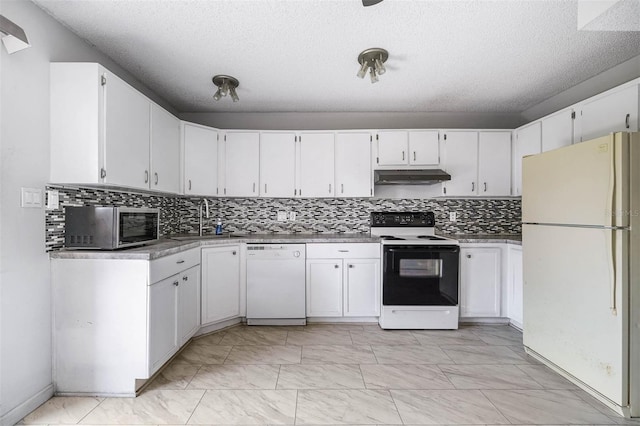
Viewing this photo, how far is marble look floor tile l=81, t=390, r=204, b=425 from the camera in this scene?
1.71 metres

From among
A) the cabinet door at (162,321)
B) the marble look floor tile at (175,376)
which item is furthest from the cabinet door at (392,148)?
the marble look floor tile at (175,376)

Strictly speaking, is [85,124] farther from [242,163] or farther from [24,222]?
[242,163]

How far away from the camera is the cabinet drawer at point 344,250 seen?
316 cm

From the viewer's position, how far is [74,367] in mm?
1903

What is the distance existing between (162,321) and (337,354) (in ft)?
4.59

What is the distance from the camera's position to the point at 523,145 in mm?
3268

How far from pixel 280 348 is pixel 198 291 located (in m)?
0.94

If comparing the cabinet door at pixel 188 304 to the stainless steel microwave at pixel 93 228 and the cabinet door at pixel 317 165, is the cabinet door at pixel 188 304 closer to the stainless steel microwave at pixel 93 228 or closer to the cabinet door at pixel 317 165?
the stainless steel microwave at pixel 93 228

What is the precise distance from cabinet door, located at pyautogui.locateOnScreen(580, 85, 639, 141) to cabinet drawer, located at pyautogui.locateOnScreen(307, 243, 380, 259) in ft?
6.79

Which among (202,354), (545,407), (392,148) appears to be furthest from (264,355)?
(392,148)

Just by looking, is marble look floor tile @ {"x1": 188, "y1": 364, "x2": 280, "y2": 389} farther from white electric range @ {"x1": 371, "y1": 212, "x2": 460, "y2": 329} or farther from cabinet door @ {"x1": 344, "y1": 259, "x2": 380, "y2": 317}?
white electric range @ {"x1": 371, "y1": 212, "x2": 460, "y2": 329}

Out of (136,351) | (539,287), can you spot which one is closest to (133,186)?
(136,351)

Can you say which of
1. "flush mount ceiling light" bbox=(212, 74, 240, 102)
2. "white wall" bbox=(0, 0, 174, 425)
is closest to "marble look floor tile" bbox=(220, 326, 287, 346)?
"white wall" bbox=(0, 0, 174, 425)

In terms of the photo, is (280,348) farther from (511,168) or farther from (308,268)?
(511,168)
